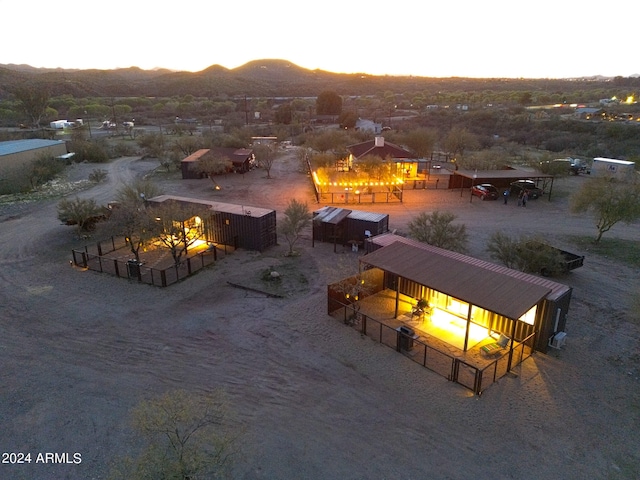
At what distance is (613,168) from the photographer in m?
37.7

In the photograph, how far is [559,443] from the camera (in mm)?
9836

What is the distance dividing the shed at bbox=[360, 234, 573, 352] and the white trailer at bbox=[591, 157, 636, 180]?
28.1m

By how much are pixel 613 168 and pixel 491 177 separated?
1363 cm

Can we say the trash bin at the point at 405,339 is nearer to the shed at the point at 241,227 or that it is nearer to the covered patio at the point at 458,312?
the covered patio at the point at 458,312

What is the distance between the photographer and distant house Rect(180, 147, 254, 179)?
39625 mm

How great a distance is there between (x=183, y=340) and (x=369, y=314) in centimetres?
666

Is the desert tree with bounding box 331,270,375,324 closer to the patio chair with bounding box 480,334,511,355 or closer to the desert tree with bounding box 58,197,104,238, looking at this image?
the patio chair with bounding box 480,334,511,355

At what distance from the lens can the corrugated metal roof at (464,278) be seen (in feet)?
40.1

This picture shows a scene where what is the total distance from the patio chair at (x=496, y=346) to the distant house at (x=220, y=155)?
106ft

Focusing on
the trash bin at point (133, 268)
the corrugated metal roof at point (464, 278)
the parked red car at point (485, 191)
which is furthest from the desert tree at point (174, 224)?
the parked red car at point (485, 191)

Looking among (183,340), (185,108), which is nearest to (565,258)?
(183,340)

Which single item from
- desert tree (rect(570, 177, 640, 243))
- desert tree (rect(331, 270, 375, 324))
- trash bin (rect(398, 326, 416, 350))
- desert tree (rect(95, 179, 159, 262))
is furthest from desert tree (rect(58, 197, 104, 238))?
desert tree (rect(570, 177, 640, 243))

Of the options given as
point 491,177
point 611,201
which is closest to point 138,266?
point 611,201

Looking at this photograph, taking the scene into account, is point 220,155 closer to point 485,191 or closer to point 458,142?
point 485,191
